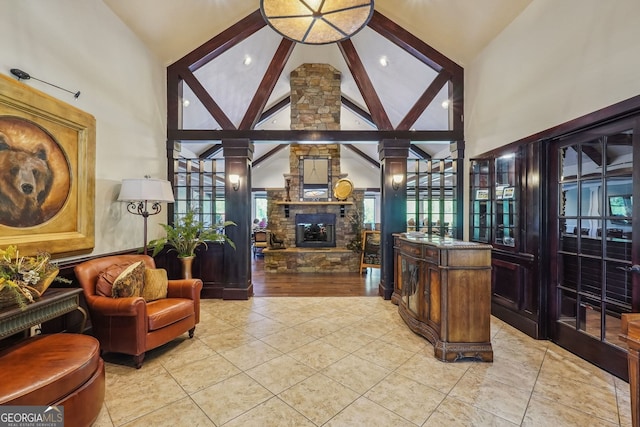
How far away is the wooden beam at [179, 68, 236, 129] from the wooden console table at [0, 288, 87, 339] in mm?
2968

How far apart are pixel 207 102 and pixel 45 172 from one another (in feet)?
7.94

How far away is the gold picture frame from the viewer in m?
2.14

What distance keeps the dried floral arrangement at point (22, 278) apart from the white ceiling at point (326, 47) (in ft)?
9.95

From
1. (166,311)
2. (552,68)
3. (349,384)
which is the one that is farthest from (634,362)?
(166,311)

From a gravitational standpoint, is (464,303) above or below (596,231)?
below

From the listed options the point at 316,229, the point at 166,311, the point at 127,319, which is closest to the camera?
the point at 127,319

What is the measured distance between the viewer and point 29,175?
7.52 ft

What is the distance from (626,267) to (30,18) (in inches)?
211

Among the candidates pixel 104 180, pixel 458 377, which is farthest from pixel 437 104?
pixel 104 180

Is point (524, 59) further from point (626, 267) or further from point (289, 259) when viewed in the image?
point (289, 259)

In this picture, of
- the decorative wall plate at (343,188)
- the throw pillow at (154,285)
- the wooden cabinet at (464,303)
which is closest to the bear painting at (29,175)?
the throw pillow at (154,285)

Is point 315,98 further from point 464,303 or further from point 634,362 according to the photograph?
point 634,362

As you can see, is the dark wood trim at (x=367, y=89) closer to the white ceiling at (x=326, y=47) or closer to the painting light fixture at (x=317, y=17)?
the white ceiling at (x=326, y=47)

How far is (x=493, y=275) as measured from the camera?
363cm
